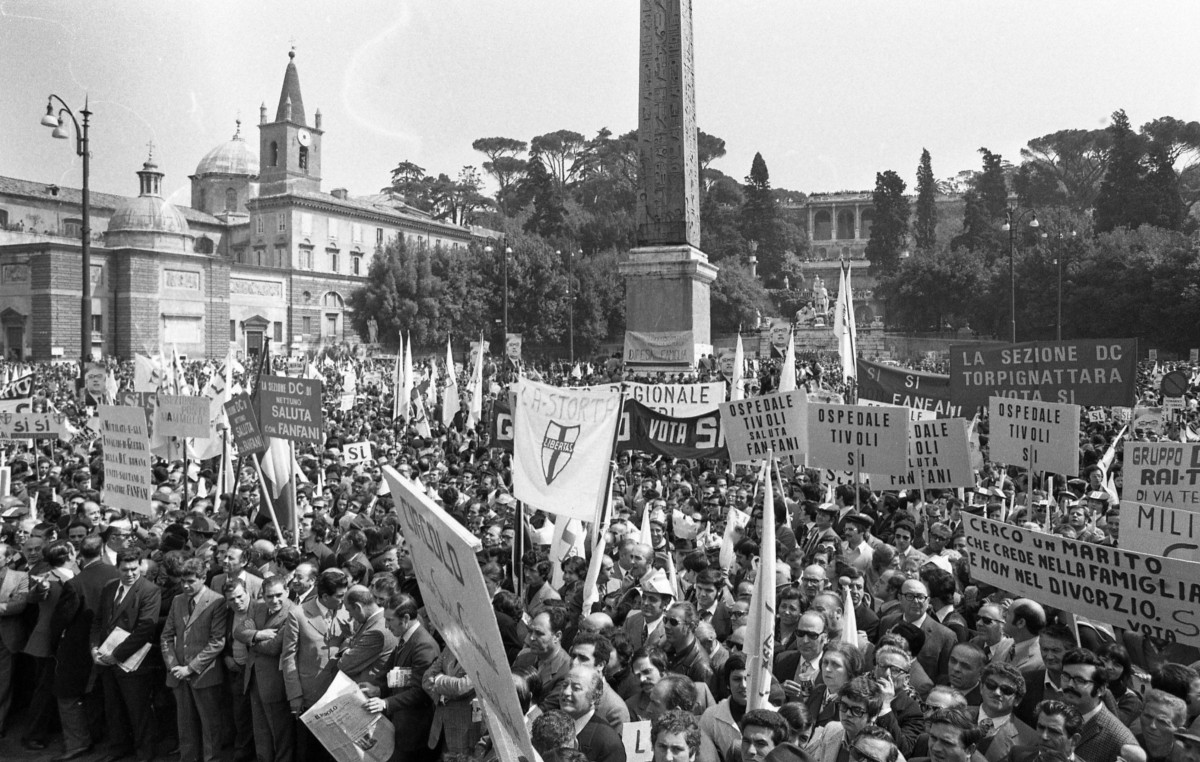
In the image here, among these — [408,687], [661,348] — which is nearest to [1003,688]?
[408,687]

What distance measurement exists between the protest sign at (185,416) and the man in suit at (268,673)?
4.93 m

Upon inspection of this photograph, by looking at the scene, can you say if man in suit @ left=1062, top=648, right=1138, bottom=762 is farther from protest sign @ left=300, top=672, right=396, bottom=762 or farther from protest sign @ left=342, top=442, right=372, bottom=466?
protest sign @ left=342, top=442, right=372, bottom=466

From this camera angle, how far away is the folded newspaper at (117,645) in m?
6.80

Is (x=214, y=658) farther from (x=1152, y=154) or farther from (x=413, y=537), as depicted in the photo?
(x=1152, y=154)

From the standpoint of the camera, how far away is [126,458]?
31.9 ft

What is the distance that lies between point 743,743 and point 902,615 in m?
2.09

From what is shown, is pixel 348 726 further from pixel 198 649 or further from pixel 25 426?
pixel 25 426

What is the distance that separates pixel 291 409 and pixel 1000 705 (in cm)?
745

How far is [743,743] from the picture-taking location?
412cm

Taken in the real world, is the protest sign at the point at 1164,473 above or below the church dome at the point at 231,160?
below

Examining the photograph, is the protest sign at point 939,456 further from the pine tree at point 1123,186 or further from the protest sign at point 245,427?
the pine tree at point 1123,186

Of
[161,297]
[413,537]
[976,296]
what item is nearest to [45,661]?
[413,537]

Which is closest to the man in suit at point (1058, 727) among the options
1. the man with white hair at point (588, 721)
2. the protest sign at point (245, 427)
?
the man with white hair at point (588, 721)

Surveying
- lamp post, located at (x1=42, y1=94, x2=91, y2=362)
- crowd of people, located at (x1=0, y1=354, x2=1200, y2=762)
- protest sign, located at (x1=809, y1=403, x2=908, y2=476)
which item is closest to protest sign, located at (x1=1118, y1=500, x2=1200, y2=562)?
crowd of people, located at (x1=0, y1=354, x2=1200, y2=762)
